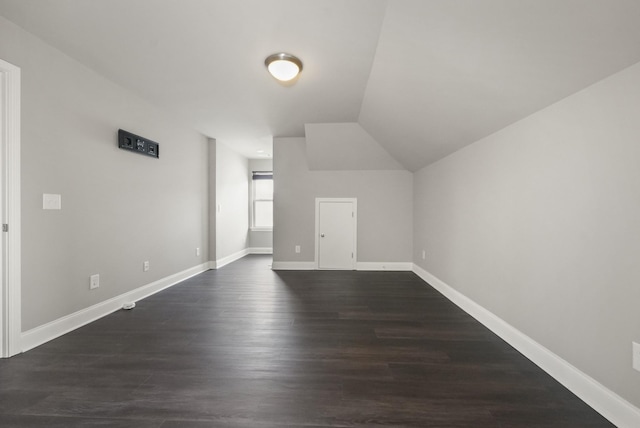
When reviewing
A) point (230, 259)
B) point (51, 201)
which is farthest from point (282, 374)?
point (230, 259)

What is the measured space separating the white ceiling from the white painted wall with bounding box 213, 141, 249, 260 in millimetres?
2135

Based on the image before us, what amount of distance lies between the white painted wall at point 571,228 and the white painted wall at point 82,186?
156 inches

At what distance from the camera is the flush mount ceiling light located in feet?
7.81

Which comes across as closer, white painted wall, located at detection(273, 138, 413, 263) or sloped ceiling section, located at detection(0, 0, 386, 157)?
sloped ceiling section, located at detection(0, 0, 386, 157)

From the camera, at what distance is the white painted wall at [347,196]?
16.8ft

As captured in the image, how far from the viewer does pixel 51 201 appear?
2.28m

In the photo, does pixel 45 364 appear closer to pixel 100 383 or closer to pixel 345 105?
pixel 100 383

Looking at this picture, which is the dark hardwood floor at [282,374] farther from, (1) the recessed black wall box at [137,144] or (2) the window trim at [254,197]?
(2) the window trim at [254,197]

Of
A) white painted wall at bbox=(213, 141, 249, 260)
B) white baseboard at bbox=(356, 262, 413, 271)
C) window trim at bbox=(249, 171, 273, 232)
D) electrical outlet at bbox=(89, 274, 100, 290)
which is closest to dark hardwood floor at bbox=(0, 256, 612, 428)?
electrical outlet at bbox=(89, 274, 100, 290)

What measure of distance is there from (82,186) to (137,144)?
883mm

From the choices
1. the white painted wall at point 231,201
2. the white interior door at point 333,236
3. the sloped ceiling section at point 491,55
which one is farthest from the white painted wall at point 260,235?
the sloped ceiling section at point 491,55

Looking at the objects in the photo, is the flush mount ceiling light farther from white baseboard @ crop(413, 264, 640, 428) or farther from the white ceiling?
white baseboard @ crop(413, 264, 640, 428)

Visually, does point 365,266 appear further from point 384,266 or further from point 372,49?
point 372,49

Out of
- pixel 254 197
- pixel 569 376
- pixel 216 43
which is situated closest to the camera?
pixel 569 376
